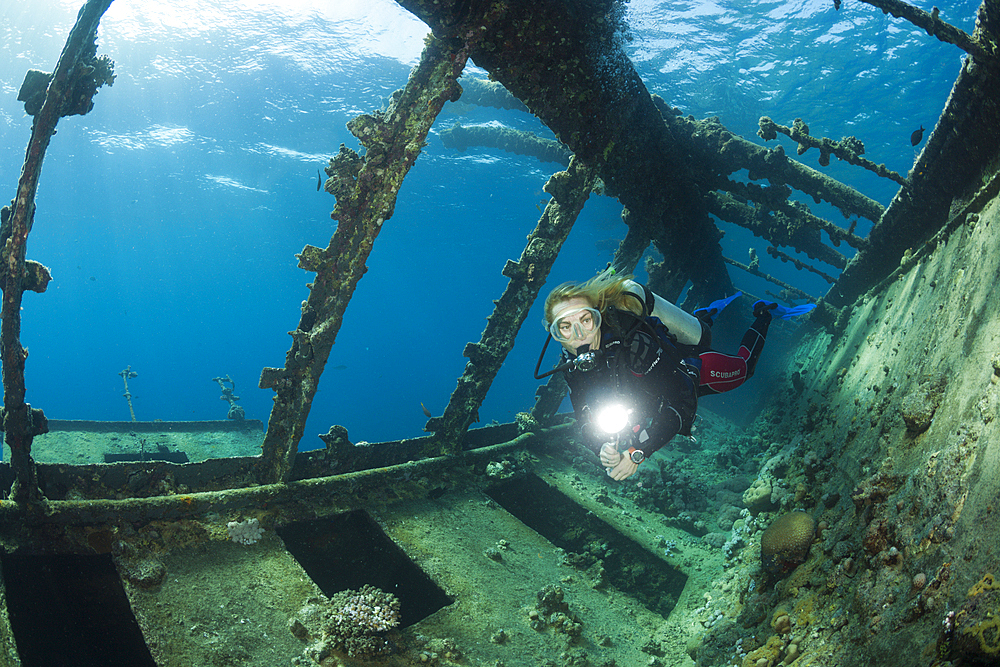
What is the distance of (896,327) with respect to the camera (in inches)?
200

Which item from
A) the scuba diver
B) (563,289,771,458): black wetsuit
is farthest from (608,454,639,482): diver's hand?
(563,289,771,458): black wetsuit

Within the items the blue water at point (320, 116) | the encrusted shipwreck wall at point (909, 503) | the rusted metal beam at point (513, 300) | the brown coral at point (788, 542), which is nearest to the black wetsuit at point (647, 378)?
the encrusted shipwreck wall at point (909, 503)

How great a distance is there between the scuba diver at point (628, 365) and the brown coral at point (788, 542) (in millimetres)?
1208

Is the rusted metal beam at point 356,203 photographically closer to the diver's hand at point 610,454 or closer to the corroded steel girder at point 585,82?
the corroded steel girder at point 585,82

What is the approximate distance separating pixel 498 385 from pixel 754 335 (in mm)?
114275

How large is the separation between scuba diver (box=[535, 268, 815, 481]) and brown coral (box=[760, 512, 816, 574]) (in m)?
1.21

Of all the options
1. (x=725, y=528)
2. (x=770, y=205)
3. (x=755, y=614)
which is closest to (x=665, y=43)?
(x=770, y=205)

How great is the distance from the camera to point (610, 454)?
333cm

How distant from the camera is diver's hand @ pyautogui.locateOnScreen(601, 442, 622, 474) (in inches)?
131

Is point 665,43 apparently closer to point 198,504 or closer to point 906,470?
point 906,470

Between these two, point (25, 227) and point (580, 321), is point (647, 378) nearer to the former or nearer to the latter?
point (580, 321)

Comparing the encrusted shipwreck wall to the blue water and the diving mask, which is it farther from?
the blue water

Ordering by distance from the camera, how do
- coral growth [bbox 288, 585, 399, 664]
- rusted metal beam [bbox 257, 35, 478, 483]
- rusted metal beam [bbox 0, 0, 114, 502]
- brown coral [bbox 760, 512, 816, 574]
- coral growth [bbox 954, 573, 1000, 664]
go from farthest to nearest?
rusted metal beam [bbox 257, 35, 478, 483]
brown coral [bbox 760, 512, 816, 574]
rusted metal beam [bbox 0, 0, 114, 502]
coral growth [bbox 288, 585, 399, 664]
coral growth [bbox 954, 573, 1000, 664]

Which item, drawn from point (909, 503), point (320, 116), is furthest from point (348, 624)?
point (320, 116)
